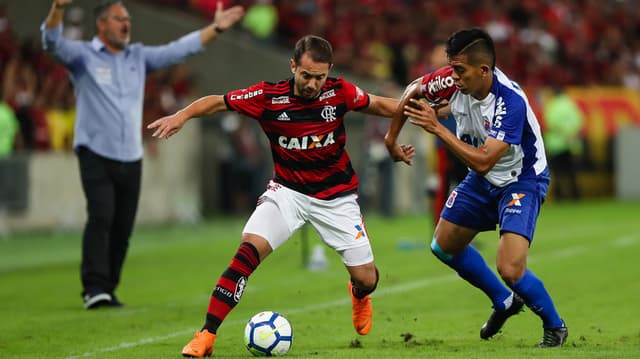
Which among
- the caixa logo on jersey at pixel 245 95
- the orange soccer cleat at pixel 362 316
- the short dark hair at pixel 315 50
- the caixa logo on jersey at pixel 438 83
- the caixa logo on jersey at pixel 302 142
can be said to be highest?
the short dark hair at pixel 315 50

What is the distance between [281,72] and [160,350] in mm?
18795

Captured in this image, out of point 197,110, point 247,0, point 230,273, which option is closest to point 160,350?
point 230,273

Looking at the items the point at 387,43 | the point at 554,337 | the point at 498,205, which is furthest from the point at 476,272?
the point at 387,43

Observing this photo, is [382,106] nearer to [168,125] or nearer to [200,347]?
[168,125]

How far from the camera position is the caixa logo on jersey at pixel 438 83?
8.07 meters

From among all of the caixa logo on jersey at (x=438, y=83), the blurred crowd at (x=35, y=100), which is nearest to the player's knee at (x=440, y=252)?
the caixa logo on jersey at (x=438, y=83)

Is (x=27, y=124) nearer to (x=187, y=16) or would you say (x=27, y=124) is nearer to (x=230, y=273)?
(x=187, y=16)

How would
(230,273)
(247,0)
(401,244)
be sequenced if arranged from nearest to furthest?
(230,273), (401,244), (247,0)

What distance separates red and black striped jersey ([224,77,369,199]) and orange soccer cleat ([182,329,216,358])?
1.32 meters

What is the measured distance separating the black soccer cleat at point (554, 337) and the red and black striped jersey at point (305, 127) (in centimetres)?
173

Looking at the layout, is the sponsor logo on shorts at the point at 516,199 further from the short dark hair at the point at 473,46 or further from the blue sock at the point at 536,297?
the short dark hair at the point at 473,46

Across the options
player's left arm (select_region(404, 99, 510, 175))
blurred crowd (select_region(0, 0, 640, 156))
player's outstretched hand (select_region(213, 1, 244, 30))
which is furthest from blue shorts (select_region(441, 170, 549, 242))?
blurred crowd (select_region(0, 0, 640, 156))

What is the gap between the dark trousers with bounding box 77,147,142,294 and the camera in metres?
10.6

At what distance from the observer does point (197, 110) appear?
782 centimetres
